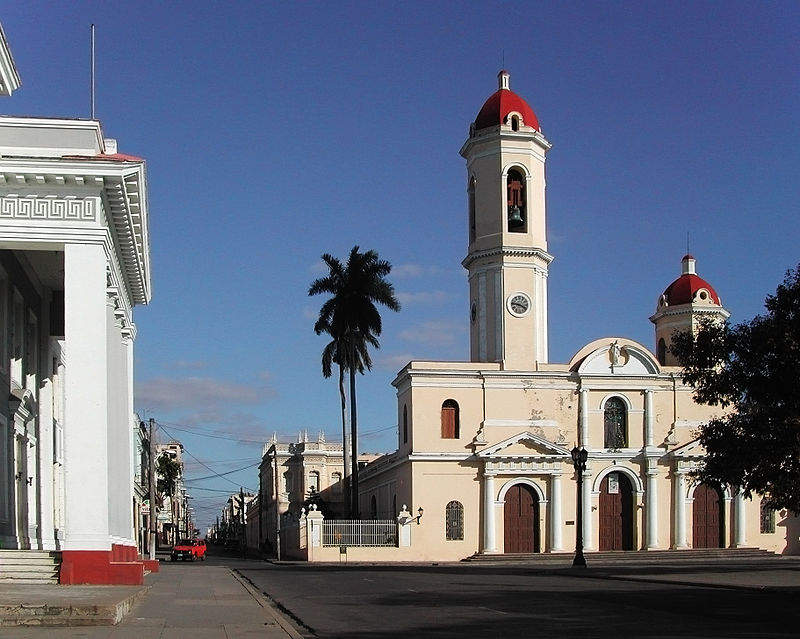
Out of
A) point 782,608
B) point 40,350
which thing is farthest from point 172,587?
point 782,608

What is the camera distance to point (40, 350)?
106 ft

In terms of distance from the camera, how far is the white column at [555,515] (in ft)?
189

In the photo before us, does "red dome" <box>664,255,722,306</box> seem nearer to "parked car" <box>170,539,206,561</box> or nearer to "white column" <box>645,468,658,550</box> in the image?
"white column" <box>645,468,658,550</box>

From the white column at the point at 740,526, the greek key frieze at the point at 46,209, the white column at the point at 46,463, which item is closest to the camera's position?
the greek key frieze at the point at 46,209

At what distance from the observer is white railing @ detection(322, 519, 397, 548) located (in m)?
56.5

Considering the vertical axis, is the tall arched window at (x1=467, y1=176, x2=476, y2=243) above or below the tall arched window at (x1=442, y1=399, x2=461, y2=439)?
above

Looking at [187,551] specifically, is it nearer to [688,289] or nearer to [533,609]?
[688,289]

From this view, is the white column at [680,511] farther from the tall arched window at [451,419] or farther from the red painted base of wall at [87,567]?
the red painted base of wall at [87,567]

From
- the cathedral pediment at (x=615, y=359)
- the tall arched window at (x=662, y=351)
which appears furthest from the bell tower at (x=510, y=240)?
the tall arched window at (x=662, y=351)

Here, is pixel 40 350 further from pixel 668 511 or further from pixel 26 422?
pixel 668 511

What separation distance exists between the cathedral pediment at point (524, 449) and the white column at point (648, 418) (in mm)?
4388

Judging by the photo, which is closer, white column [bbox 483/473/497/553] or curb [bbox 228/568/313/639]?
curb [bbox 228/568/313/639]

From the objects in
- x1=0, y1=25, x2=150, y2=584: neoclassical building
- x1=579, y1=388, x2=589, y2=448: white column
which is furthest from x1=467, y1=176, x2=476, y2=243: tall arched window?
x1=0, y1=25, x2=150, y2=584: neoclassical building

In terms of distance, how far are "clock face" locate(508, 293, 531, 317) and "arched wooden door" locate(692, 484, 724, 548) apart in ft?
41.2
